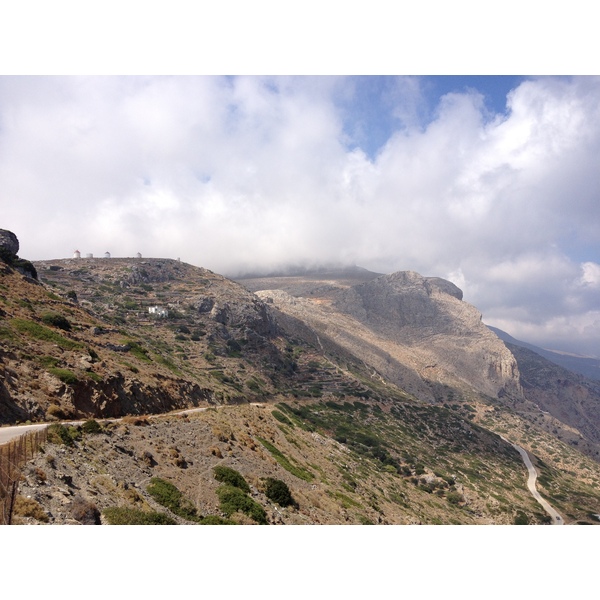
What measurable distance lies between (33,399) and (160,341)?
196 feet

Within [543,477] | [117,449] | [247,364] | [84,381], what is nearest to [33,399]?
[84,381]

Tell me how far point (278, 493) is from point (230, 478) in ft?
11.8

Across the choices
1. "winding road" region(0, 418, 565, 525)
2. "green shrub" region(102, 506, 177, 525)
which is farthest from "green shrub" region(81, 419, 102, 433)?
"green shrub" region(102, 506, 177, 525)

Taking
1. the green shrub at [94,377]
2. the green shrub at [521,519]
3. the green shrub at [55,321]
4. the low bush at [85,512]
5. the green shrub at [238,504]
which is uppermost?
the green shrub at [55,321]

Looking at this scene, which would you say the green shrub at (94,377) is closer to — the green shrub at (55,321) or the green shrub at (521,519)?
the green shrub at (55,321)

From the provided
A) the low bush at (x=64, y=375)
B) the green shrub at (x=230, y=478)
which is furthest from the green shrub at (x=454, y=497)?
the low bush at (x=64, y=375)

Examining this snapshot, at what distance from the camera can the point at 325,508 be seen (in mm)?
27719

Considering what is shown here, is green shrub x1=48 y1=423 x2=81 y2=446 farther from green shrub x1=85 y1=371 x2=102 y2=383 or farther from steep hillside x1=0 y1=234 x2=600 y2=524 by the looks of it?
green shrub x1=85 y1=371 x2=102 y2=383

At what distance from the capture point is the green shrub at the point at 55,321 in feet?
124

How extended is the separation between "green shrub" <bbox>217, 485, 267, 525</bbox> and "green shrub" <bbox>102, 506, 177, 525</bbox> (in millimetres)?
4139

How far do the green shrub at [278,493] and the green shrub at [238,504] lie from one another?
A: 2791 millimetres

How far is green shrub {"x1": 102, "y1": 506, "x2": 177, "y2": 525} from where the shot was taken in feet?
48.8

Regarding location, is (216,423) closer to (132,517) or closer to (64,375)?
(64,375)

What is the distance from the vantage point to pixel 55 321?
127 feet
